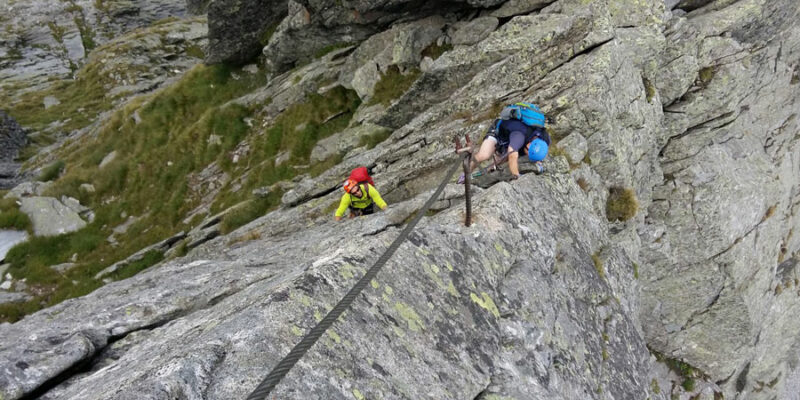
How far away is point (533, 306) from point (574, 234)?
4.13 meters

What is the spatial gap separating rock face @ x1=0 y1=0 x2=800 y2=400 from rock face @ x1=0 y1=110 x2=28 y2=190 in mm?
28750

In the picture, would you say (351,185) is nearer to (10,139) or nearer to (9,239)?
(9,239)

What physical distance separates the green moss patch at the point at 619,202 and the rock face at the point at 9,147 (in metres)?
54.8

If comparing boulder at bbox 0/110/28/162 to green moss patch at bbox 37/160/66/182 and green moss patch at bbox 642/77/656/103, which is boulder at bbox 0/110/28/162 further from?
green moss patch at bbox 642/77/656/103

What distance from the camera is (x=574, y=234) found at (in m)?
11.9

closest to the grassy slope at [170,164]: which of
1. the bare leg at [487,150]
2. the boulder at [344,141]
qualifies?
the boulder at [344,141]

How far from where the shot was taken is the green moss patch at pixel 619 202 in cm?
1619

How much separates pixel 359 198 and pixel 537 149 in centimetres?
636

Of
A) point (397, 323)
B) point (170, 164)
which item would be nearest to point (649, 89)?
point (397, 323)

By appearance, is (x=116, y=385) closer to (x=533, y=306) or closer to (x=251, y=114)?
(x=533, y=306)

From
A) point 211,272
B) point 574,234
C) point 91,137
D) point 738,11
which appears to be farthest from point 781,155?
point 91,137

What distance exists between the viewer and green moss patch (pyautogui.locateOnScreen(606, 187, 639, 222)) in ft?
53.1

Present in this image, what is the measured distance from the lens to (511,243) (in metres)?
9.52

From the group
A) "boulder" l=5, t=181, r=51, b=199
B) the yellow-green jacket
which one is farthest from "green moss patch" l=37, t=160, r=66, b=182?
the yellow-green jacket
